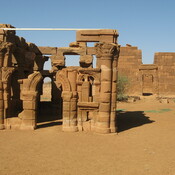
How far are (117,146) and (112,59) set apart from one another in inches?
167

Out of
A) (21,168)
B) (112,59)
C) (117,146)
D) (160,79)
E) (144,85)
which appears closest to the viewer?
(21,168)

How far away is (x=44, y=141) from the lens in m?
9.47

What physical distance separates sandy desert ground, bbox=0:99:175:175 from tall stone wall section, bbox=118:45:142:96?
15496 mm

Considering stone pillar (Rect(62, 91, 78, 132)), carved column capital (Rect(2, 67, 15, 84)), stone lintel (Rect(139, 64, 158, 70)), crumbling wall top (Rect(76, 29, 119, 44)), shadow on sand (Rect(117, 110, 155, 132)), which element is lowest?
shadow on sand (Rect(117, 110, 155, 132))

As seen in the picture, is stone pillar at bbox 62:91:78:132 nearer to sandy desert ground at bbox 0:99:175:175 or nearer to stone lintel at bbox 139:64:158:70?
sandy desert ground at bbox 0:99:175:175

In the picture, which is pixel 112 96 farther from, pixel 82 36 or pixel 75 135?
pixel 82 36

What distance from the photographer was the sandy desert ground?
21.4ft

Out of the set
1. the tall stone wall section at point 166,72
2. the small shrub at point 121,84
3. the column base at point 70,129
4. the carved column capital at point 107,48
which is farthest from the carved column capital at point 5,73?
the tall stone wall section at point 166,72

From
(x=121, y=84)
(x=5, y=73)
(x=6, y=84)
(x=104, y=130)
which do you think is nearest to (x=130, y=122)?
(x=104, y=130)

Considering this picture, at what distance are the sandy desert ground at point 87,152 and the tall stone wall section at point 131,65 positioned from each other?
1550cm

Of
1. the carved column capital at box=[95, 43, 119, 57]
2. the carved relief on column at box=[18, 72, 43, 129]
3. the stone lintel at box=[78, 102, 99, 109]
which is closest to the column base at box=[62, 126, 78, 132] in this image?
the stone lintel at box=[78, 102, 99, 109]

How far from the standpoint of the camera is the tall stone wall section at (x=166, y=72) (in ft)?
88.8

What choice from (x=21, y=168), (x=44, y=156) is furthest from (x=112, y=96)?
(x=21, y=168)

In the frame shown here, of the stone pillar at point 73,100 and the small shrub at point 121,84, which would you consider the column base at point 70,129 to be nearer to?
the stone pillar at point 73,100
